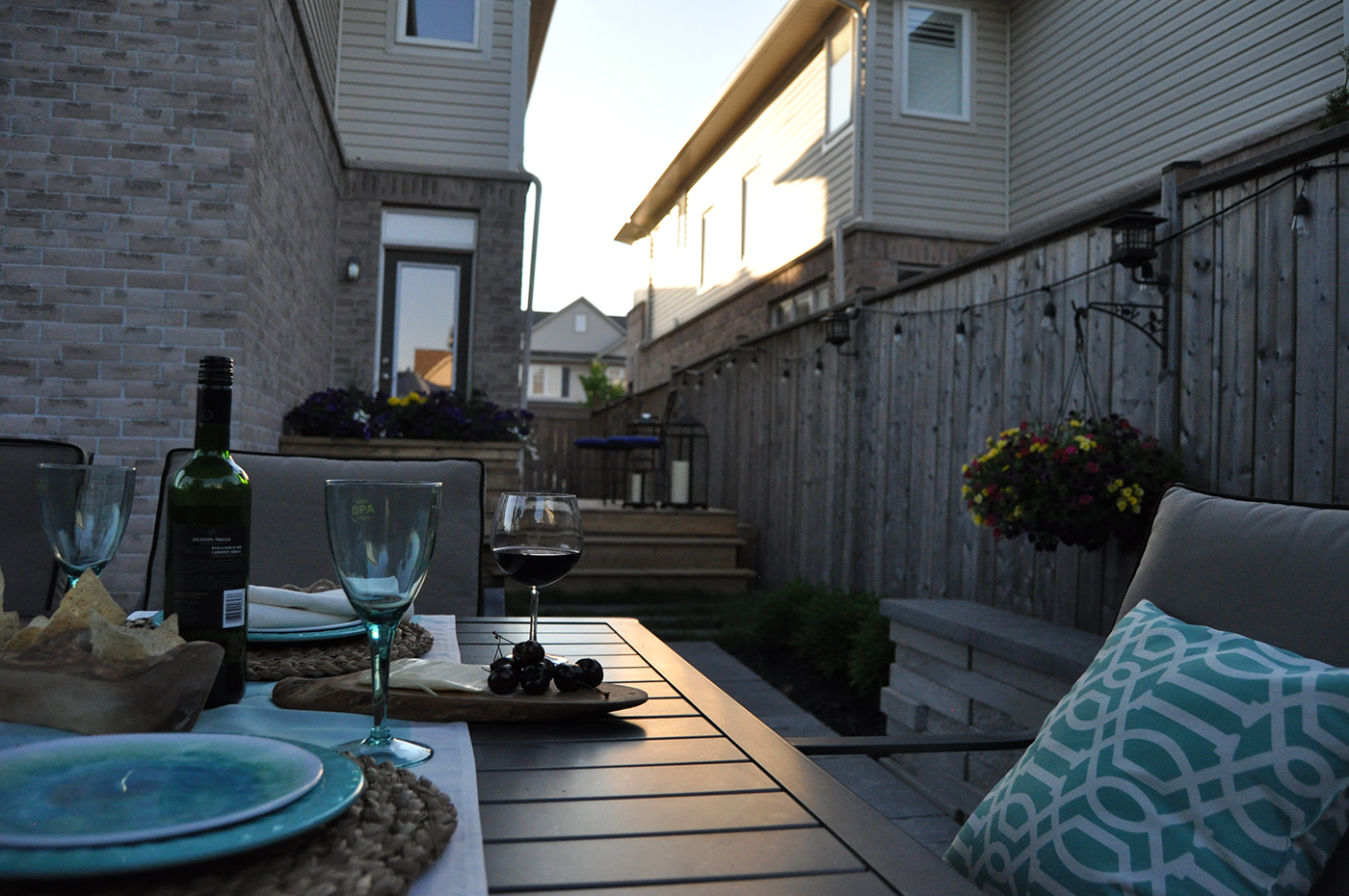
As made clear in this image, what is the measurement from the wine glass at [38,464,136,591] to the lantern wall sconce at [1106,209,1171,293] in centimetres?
283

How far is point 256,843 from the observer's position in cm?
54

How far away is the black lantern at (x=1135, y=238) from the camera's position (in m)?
2.92

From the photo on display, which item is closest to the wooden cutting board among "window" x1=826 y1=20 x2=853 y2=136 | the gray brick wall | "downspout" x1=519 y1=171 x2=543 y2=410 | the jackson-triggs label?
the jackson-triggs label

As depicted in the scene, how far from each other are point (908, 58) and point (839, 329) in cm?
420

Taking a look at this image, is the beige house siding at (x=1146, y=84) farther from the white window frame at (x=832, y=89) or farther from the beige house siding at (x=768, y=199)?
the beige house siding at (x=768, y=199)

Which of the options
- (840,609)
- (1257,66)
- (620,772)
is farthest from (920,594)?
(1257,66)

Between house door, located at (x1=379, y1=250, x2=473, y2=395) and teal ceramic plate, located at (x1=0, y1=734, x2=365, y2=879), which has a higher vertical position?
house door, located at (x1=379, y1=250, x2=473, y2=395)

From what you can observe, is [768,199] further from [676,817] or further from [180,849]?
[180,849]

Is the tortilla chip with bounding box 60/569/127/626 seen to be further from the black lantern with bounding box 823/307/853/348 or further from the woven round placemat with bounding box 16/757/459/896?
the black lantern with bounding box 823/307/853/348

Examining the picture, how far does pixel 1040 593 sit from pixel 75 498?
10.7ft

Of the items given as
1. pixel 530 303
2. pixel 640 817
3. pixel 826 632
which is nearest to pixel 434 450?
pixel 530 303

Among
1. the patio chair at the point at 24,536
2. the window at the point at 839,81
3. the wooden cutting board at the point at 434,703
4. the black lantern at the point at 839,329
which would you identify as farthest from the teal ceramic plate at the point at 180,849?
the window at the point at 839,81

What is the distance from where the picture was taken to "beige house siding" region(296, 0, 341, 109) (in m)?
5.28

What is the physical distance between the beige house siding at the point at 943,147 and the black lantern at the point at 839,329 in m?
3.03
